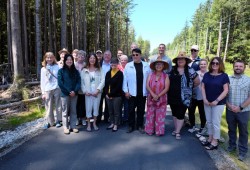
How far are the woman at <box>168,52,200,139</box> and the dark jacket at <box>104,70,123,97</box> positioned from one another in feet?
4.63

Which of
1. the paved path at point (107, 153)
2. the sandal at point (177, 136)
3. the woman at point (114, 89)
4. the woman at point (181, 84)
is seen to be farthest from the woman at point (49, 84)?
the sandal at point (177, 136)

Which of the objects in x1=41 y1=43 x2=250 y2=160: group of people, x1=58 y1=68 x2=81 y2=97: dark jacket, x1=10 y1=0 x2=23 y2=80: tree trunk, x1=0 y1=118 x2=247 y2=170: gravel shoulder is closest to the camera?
x1=0 y1=118 x2=247 y2=170: gravel shoulder

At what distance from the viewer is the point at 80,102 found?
7.07 metres

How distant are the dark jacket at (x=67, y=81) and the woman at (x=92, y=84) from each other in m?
0.29

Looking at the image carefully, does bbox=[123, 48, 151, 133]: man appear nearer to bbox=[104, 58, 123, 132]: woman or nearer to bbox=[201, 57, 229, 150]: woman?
bbox=[104, 58, 123, 132]: woman

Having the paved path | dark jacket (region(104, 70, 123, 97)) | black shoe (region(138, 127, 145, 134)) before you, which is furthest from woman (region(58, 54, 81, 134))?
black shoe (region(138, 127, 145, 134))

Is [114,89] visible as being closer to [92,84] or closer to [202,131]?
[92,84]

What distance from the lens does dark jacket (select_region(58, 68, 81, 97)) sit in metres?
6.51

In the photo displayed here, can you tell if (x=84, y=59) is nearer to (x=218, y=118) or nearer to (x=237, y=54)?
(x=218, y=118)

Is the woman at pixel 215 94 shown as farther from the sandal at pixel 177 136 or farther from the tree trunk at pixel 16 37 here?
the tree trunk at pixel 16 37

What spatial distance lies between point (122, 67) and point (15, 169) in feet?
13.6

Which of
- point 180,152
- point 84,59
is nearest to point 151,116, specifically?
point 180,152

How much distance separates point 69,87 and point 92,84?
26.6 inches

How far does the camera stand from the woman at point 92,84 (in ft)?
22.4
